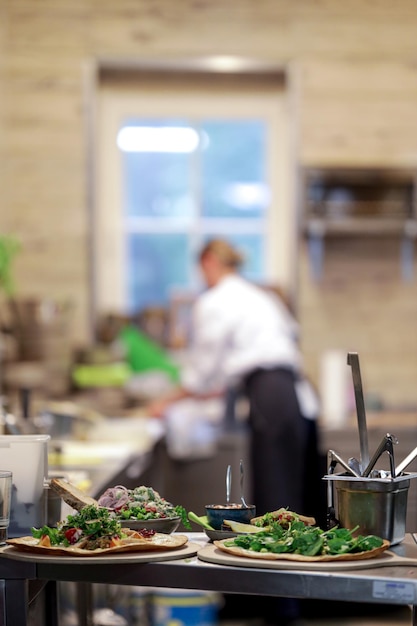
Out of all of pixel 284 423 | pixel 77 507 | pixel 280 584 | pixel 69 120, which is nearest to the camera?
pixel 280 584

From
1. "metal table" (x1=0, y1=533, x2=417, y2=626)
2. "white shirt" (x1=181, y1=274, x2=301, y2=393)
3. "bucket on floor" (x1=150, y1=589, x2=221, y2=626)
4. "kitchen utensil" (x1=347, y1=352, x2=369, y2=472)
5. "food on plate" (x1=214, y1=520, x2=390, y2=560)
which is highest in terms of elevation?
"white shirt" (x1=181, y1=274, x2=301, y2=393)

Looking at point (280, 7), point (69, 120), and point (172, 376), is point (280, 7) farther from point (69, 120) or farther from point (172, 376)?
point (172, 376)

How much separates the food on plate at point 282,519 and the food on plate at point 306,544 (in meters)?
0.03

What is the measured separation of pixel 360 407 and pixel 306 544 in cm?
22

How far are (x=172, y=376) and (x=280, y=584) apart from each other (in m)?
4.19

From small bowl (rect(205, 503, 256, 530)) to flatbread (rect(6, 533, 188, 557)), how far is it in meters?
0.06

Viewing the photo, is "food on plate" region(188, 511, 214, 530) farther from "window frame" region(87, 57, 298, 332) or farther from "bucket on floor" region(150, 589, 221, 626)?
"window frame" region(87, 57, 298, 332)

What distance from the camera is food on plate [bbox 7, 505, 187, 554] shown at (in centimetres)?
153

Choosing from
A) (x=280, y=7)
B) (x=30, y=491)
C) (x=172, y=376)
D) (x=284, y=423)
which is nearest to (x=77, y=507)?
(x=30, y=491)

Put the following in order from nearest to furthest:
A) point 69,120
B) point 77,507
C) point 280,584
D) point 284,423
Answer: point 280,584
point 77,507
point 284,423
point 69,120

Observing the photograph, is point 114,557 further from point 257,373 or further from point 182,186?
point 182,186

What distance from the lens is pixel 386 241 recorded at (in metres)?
5.63

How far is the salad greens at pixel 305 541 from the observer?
57.7 inches

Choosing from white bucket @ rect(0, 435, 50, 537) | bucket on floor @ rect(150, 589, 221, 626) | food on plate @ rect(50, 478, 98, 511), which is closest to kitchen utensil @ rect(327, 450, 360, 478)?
food on plate @ rect(50, 478, 98, 511)
